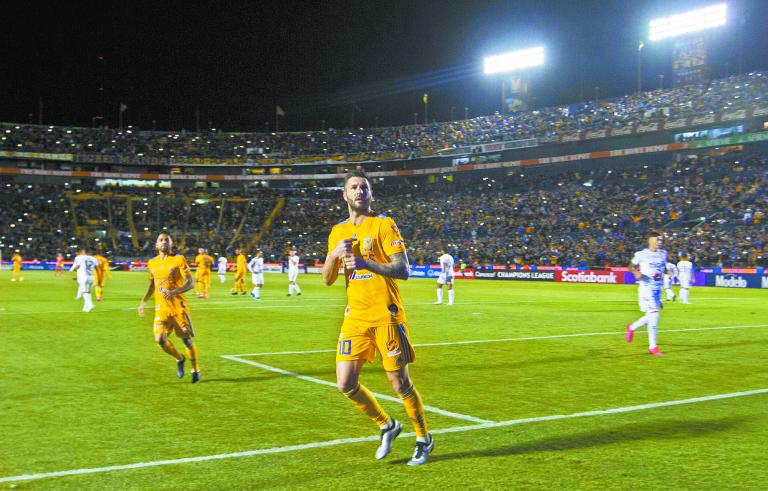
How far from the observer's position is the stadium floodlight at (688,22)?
199 ft

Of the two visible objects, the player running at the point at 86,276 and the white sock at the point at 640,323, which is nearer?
the white sock at the point at 640,323

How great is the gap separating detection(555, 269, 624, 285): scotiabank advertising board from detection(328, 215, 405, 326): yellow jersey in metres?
43.8

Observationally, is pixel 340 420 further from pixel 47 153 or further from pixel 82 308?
pixel 47 153

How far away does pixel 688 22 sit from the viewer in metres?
62.5

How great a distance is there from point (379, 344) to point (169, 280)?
5.60 metres

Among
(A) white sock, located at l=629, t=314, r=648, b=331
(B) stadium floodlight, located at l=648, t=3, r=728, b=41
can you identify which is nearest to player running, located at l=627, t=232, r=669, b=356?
(A) white sock, located at l=629, t=314, r=648, b=331

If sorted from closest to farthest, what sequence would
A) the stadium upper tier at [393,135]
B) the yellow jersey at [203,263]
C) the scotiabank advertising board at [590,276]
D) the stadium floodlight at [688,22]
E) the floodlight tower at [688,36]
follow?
the yellow jersey at [203,263], the scotiabank advertising board at [590,276], the stadium floodlight at [688,22], the stadium upper tier at [393,135], the floodlight tower at [688,36]

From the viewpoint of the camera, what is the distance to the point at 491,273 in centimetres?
5484

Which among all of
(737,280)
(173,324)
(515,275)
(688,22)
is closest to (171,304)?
(173,324)

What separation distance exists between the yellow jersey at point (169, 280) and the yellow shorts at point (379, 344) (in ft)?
17.3

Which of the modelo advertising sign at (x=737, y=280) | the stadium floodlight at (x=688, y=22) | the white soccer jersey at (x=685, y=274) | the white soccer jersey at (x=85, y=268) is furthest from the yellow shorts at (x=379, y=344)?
the stadium floodlight at (x=688, y=22)

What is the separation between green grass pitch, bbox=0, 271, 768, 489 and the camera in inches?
215

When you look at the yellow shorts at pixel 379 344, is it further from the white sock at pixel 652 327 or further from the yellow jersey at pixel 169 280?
the white sock at pixel 652 327

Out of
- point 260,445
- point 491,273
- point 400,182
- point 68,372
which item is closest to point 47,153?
point 400,182
